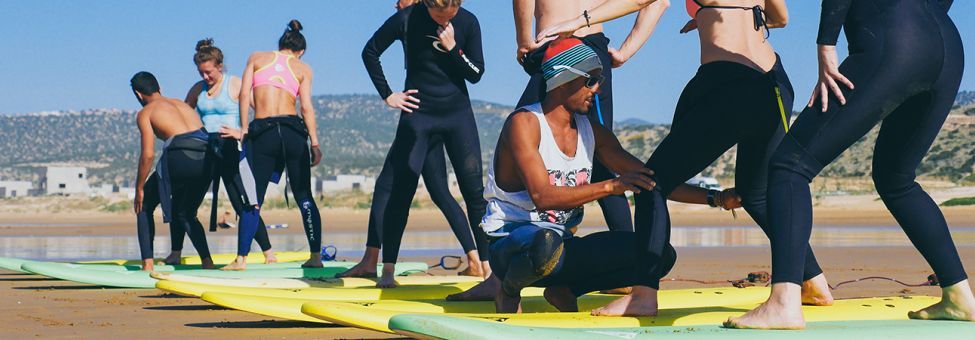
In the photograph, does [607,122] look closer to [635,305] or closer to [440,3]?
[440,3]

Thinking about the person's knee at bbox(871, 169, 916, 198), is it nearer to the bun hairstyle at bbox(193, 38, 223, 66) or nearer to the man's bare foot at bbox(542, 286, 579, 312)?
the man's bare foot at bbox(542, 286, 579, 312)

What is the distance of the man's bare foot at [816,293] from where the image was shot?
18.9 feet

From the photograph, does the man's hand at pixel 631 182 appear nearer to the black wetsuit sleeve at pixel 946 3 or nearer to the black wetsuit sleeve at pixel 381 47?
the black wetsuit sleeve at pixel 946 3

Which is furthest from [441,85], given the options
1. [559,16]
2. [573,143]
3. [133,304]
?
[573,143]

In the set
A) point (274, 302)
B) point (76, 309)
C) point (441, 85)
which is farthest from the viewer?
point (441, 85)

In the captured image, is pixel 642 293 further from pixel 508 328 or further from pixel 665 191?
pixel 508 328

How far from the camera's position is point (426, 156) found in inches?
327

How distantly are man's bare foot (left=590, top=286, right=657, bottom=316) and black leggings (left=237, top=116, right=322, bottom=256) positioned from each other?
4812 millimetres

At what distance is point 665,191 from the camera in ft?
17.4

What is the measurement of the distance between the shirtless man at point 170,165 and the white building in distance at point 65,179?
325ft

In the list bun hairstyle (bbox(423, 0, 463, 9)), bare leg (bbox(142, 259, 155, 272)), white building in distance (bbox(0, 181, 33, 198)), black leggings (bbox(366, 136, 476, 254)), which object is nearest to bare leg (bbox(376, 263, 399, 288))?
black leggings (bbox(366, 136, 476, 254))

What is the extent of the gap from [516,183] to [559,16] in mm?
1364

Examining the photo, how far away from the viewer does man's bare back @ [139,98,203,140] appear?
33.5 ft

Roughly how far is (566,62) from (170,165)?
18.1 feet
